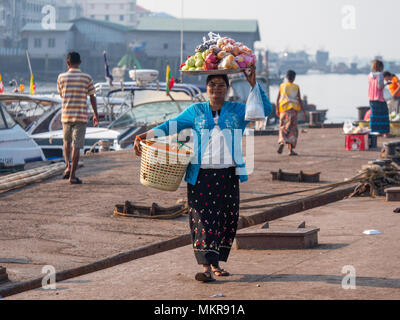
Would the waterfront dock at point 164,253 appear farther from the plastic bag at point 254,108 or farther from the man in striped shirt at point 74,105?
the plastic bag at point 254,108

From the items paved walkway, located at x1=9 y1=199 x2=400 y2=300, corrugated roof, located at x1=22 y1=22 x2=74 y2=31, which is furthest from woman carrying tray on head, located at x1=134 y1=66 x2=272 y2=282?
corrugated roof, located at x1=22 y1=22 x2=74 y2=31

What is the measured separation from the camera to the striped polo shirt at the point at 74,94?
36.1 ft

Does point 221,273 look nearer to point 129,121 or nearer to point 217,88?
point 217,88

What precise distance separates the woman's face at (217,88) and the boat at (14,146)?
7.43 metres

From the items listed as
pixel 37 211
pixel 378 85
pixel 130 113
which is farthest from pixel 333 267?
pixel 130 113

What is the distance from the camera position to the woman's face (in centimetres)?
593

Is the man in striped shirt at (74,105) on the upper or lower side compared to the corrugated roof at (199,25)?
lower

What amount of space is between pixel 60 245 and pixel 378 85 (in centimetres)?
1055

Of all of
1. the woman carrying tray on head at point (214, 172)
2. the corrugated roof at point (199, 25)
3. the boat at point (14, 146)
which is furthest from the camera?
the corrugated roof at point (199, 25)

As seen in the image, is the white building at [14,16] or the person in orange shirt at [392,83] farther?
the white building at [14,16]

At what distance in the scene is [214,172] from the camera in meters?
5.88

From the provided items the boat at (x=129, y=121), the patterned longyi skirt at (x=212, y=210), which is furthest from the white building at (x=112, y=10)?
the patterned longyi skirt at (x=212, y=210)

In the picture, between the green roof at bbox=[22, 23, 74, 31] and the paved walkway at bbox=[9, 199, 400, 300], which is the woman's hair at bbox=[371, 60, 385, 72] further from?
the green roof at bbox=[22, 23, 74, 31]

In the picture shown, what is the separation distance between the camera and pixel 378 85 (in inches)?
648
